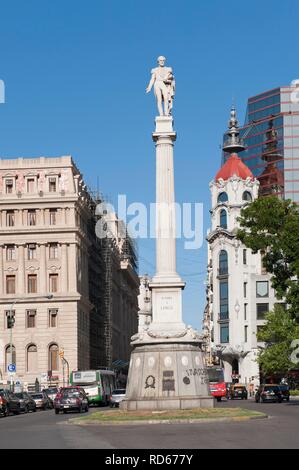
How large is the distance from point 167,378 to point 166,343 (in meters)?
1.60

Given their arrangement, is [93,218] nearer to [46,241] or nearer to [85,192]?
[85,192]

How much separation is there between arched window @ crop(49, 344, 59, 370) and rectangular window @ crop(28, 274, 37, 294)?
20.6 feet

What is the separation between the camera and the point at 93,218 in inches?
4697

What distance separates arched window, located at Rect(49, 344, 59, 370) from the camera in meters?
103

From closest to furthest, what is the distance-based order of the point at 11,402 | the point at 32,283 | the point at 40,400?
the point at 11,402 < the point at 40,400 < the point at 32,283

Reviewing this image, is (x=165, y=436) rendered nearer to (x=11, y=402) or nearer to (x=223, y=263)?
(x=11, y=402)

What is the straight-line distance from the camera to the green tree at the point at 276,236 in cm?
5856

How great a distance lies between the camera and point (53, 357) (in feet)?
338

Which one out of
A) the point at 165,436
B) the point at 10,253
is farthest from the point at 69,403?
the point at 10,253

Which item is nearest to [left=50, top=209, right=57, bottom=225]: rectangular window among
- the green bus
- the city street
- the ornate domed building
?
the ornate domed building

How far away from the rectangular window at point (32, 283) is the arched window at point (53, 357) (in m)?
6.27

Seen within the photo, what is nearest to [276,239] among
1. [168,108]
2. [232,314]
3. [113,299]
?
[168,108]

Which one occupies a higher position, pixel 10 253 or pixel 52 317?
pixel 10 253
